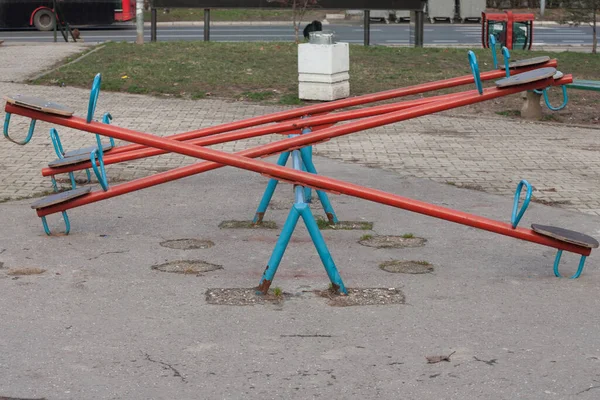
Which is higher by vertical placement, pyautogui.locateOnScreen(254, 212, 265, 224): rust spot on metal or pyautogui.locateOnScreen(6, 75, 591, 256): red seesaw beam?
pyautogui.locateOnScreen(6, 75, 591, 256): red seesaw beam

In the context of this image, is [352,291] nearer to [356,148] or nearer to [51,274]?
[51,274]

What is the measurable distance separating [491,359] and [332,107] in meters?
3.42

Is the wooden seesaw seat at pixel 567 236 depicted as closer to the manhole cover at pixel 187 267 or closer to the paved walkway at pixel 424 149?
the paved walkway at pixel 424 149

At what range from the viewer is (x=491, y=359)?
5090 mm

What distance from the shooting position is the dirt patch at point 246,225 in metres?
7.78

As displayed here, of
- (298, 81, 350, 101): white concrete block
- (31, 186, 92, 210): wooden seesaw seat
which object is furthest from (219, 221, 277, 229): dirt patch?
(298, 81, 350, 101): white concrete block

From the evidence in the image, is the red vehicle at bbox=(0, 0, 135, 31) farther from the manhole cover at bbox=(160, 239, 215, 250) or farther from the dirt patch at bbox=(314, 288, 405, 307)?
the dirt patch at bbox=(314, 288, 405, 307)

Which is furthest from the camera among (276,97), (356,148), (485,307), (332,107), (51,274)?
(276,97)

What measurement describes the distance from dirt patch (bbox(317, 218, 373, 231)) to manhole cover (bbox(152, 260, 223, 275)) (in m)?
1.32

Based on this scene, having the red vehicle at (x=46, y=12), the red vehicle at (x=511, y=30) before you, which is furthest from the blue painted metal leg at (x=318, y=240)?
the red vehicle at (x=46, y=12)

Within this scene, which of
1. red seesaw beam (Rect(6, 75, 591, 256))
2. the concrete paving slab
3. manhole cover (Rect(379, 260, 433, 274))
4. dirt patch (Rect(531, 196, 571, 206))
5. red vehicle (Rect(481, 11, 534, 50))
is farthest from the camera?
red vehicle (Rect(481, 11, 534, 50))

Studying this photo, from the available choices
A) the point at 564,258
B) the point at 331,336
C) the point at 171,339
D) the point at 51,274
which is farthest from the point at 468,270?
the point at 51,274

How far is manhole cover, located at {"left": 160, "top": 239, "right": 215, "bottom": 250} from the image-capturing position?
721 cm

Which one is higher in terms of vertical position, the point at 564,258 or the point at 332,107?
the point at 332,107
